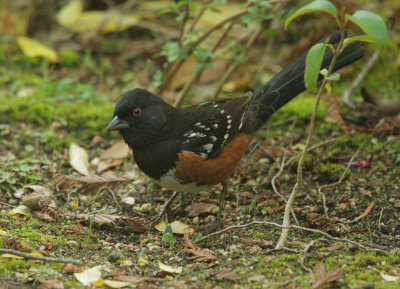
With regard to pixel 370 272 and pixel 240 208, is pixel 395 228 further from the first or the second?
pixel 240 208

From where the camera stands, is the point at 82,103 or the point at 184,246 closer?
the point at 184,246

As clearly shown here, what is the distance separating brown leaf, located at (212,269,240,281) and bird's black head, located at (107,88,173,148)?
119 centimetres

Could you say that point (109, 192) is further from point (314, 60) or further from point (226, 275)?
point (314, 60)

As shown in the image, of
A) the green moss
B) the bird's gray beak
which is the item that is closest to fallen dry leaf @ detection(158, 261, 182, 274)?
the bird's gray beak

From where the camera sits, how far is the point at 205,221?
11.7 feet

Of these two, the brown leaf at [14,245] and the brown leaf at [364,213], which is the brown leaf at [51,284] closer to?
the brown leaf at [14,245]

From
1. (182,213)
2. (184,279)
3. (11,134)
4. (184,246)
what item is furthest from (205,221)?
(11,134)

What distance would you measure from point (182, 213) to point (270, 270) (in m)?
1.23

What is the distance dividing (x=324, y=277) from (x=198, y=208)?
147 cm

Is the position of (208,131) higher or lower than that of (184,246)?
higher

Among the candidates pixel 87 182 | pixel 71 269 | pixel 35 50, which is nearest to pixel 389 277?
pixel 71 269

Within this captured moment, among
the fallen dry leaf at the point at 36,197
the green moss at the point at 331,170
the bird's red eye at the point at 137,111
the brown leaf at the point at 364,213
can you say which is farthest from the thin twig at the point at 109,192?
the brown leaf at the point at 364,213

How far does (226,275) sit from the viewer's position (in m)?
2.50

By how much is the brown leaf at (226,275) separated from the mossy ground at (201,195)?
3cm
